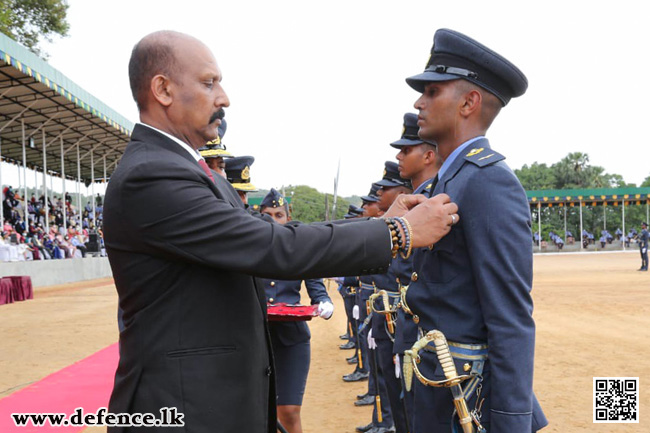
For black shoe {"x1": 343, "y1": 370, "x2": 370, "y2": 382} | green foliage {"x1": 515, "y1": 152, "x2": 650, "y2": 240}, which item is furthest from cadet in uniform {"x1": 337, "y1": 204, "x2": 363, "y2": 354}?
green foliage {"x1": 515, "y1": 152, "x2": 650, "y2": 240}

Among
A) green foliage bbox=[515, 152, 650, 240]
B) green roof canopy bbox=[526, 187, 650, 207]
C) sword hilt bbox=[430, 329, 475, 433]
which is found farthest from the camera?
green foliage bbox=[515, 152, 650, 240]

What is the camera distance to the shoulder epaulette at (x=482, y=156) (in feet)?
7.21

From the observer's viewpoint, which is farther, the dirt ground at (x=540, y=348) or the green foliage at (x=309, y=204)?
the green foliage at (x=309, y=204)

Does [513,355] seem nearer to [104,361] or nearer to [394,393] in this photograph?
[394,393]

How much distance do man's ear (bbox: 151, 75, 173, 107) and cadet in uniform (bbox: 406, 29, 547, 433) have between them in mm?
1120

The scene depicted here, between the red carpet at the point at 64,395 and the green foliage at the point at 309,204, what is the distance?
7571cm

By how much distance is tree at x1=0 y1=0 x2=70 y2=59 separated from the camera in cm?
3325

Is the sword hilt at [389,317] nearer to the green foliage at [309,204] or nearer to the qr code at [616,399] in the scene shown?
the qr code at [616,399]

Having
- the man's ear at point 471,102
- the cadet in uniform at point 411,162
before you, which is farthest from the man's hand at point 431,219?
the cadet in uniform at point 411,162

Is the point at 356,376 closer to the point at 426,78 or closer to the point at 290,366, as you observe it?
the point at 290,366

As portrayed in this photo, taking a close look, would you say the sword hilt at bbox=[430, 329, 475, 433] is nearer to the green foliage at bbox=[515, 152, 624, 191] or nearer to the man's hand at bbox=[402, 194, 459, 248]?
the man's hand at bbox=[402, 194, 459, 248]

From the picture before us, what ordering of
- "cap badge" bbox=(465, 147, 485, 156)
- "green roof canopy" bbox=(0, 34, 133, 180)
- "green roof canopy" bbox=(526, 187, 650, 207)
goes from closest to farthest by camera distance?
1. "cap badge" bbox=(465, 147, 485, 156)
2. "green roof canopy" bbox=(0, 34, 133, 180)
3. "green roof canopy" bbox=(526, 187, 650, 207)

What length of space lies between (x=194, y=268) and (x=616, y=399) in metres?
5.77

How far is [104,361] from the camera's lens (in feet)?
26.9
